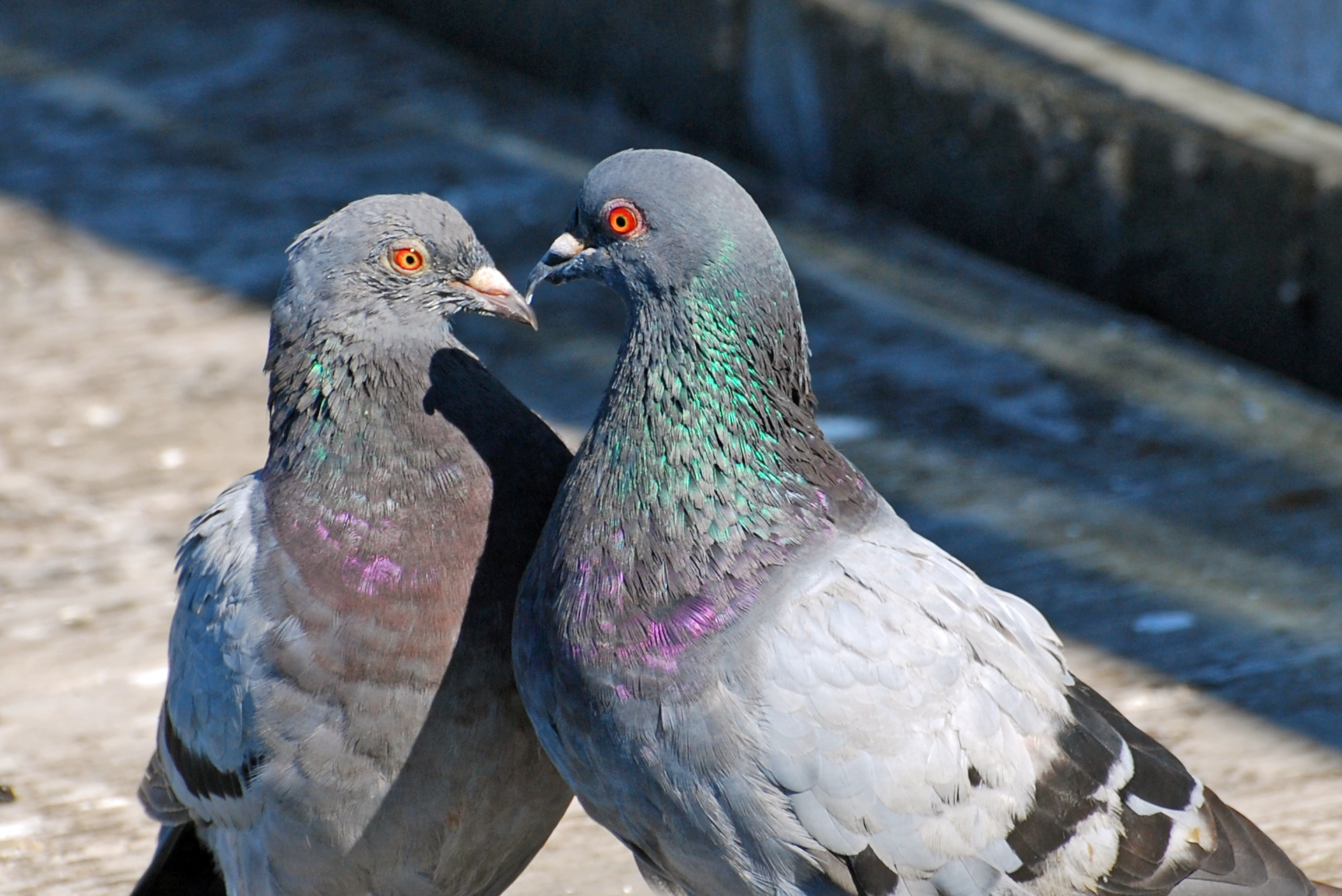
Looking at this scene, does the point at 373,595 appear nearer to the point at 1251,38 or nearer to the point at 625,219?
the point at 625,219

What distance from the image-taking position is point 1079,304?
6203 millimetres

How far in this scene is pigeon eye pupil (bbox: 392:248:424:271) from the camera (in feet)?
10.3

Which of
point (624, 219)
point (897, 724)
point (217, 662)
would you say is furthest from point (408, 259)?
point (897, 724)

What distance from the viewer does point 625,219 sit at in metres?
2.92

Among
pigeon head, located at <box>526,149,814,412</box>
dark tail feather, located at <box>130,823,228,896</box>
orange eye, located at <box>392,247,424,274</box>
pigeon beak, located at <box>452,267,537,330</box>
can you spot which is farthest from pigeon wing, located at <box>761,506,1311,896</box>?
dark tail feather, located at <box>130,823,228,896</box>

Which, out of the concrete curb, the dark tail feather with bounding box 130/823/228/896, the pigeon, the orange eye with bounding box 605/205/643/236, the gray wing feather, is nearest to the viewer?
the gray wing feather

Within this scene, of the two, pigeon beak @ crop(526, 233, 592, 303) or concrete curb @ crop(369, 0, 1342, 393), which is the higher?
pigeon beak @ crop(526, 233, 592, 303)

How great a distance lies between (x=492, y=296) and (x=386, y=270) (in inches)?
8.4

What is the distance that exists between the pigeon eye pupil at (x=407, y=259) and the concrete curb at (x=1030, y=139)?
3274mm

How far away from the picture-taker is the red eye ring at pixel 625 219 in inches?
115

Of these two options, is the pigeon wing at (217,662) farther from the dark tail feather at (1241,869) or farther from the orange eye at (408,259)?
the dark tail feather at (1241,869)

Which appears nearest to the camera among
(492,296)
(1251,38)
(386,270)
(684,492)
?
(684,492)

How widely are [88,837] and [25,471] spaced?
1795mm

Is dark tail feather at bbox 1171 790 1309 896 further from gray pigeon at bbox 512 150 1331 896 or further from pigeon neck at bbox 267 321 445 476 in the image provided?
pigeon neck at bbox 267 321 445 476
